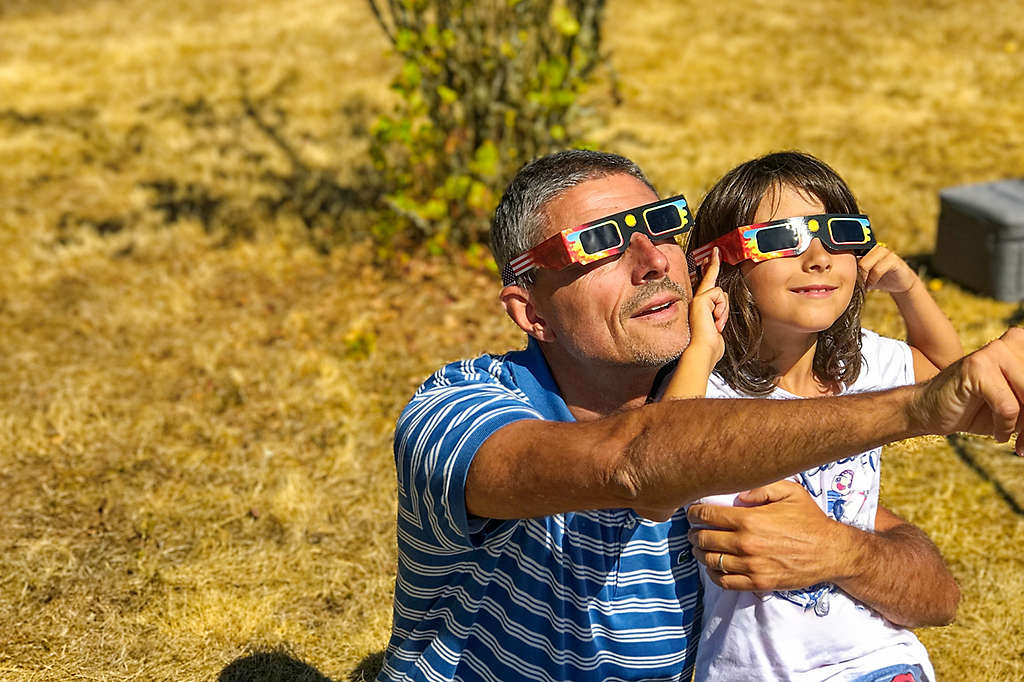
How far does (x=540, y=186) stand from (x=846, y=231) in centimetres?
78

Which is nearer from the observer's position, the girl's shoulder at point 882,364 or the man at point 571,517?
the man at point 571,517

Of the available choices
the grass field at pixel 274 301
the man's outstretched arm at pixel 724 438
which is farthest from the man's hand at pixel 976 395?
the grass field at pixel 274 301

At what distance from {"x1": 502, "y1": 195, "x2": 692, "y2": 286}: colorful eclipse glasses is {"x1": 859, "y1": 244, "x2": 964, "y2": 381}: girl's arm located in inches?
26.7

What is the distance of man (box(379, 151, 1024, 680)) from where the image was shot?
7.10 ft

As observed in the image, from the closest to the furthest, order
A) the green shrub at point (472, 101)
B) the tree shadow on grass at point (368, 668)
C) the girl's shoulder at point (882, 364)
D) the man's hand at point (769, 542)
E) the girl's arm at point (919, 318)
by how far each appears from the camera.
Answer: the man's hand at point (769, 542), the girl's shoulder at point (882, 364), the girl's arm at point (919, 318), the tree shadow on grass at point (368, 668), the green shrub at point (472, 101)

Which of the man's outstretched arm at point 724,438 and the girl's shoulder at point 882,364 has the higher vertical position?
the man's outstretched arm at point 724,438

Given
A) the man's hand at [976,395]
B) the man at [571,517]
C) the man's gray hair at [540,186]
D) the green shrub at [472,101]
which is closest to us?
the man's hand at [976,395]

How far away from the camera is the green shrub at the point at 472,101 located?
671 cm

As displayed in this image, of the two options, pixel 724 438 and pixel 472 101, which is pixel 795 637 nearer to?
pixel 724 438

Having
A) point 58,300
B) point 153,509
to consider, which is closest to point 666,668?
point 153,509

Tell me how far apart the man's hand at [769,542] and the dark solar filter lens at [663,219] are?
2.14 feet

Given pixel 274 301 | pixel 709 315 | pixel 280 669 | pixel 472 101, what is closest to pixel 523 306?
pixel 709 315

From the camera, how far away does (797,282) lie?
2.77m

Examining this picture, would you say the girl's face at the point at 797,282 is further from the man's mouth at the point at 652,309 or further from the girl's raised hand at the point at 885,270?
the man's mouth at the point at 652,309
